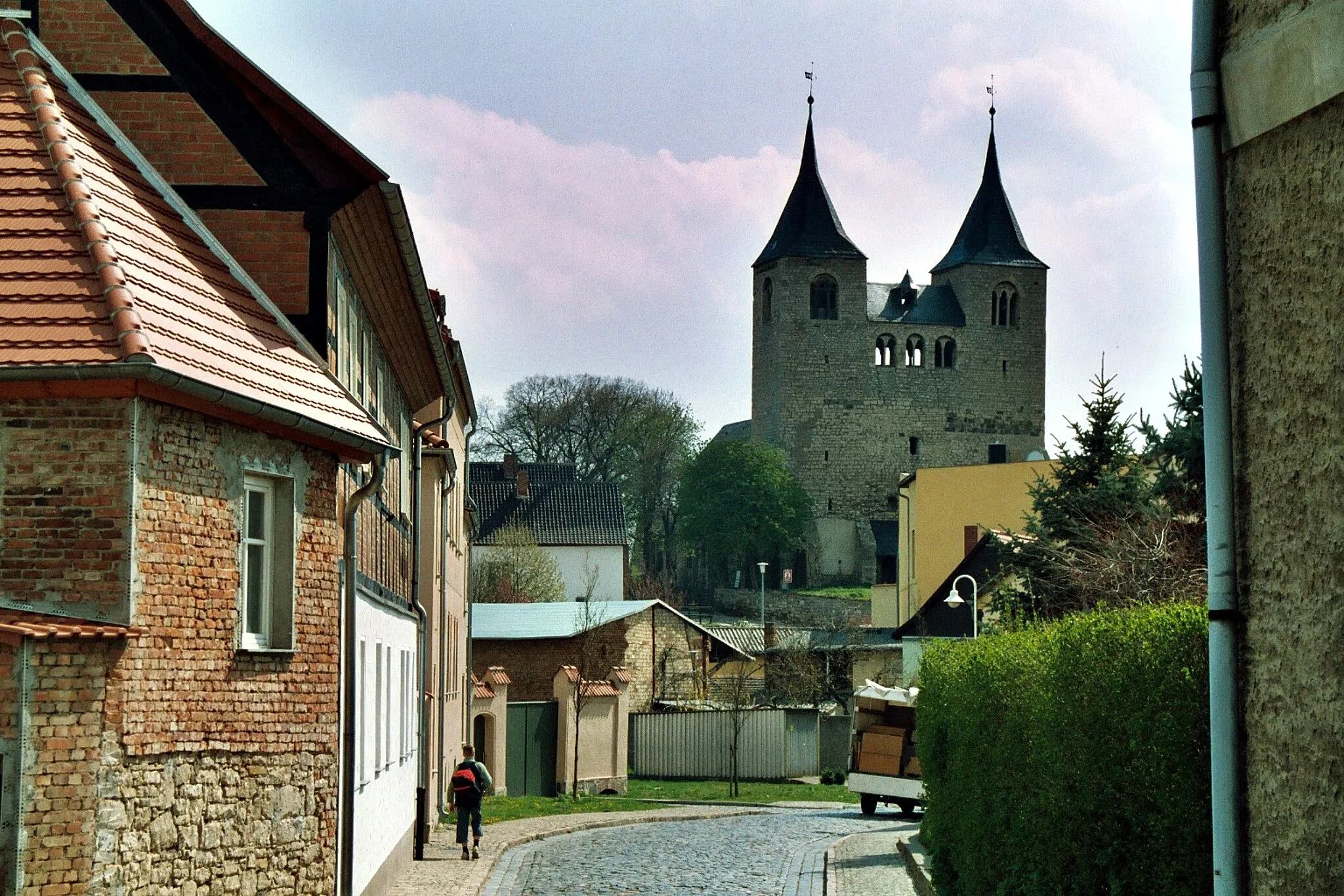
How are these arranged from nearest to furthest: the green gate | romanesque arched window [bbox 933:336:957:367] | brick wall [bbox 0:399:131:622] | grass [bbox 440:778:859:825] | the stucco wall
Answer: the stucco wall → brick wall [bbox 0:399:131:622] → grass [bbox 440:778:859:825] → the green gate → romanesque arched window [bbox 933:336:957:367]

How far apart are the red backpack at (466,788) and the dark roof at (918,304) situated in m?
87.3

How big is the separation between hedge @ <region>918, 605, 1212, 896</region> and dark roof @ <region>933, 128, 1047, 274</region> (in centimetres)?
9643

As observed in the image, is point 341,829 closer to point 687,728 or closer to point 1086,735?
point 1086,735

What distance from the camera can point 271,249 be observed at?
44.1 ft

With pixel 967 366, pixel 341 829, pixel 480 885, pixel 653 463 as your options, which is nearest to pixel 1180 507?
pixel 480 885

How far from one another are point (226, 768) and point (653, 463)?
280 ft

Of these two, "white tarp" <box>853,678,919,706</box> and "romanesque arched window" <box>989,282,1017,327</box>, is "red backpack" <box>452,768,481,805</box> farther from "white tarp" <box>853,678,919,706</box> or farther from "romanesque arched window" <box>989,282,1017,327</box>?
"romanesque arched window" <box>989,282,1017,327</box>

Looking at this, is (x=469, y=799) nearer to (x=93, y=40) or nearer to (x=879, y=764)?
(x=93, y=40)

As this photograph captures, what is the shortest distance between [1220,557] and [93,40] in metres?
10.4

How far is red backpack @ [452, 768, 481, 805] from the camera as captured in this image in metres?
22.4

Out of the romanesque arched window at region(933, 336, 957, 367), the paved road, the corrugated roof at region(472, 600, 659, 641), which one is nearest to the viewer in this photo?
the paved road

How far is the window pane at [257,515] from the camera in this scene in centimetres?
1228

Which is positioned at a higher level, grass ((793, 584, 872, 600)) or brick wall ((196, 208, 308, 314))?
brick wall ((196, 208, 308, 314))

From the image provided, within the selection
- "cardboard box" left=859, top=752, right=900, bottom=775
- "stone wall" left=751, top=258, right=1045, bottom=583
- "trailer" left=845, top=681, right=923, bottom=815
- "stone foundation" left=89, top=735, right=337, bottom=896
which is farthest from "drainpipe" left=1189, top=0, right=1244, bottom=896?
"stone wall" left=751, top=258, right=1045, bottom=583
